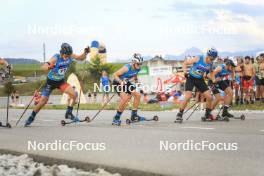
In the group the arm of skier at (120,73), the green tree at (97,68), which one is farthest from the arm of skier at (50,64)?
the green tree at (97,68)

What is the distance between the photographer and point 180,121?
640 inches

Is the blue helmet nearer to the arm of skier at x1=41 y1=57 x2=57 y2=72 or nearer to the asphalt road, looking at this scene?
the asphalt road

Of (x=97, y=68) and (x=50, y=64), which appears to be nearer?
(x=50, y=64)

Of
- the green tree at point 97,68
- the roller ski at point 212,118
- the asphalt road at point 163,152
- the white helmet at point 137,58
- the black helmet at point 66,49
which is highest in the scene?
the green tree at point 97,68

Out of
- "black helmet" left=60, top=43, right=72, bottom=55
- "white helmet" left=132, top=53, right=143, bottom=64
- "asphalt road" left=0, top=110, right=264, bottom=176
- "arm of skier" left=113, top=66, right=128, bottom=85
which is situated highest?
"black helmet" left=60, top=43, right=72, bottom=55

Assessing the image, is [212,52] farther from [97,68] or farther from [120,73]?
[97,68]

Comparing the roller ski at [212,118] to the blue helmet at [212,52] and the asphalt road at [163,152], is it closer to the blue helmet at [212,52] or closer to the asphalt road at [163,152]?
the blue helmet at [212,52]

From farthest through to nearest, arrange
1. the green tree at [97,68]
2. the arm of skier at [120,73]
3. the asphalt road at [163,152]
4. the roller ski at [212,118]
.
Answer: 1. the green tree at [97,68]
2. the roller ski at [212,118]
3. the arm of skier at [120,73]
4. the asphalt road at [163,152]

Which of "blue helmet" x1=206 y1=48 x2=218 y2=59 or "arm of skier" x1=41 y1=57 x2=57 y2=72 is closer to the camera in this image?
"arm of skier" x1=41 y1=57 x2=57 y2=72

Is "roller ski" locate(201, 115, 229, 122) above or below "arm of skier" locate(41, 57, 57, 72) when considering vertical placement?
below

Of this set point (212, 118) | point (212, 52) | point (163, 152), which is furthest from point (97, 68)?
point (163, 152)

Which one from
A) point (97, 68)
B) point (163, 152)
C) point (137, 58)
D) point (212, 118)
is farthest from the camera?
point (97, 68)

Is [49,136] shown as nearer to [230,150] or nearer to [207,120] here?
[230,150]

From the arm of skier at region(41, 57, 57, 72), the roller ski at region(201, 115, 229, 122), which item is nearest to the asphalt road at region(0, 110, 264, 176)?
the arm of skier at region(41, 57, 57, 72)
